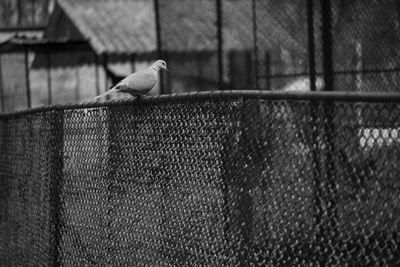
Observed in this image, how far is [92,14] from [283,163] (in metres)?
20.0

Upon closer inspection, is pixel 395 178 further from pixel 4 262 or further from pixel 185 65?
pixel 185 65

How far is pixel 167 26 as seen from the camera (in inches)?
478

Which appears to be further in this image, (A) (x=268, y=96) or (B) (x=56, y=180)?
(B) (x=56, y=180)

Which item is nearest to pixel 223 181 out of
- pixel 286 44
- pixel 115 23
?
pixel 286 44

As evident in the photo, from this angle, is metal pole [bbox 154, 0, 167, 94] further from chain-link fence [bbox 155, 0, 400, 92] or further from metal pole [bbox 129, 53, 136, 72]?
metal pole [bbox 129, 53, 136, 72]

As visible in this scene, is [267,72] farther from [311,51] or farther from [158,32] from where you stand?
[311,51]

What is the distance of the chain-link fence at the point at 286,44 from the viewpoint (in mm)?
8797

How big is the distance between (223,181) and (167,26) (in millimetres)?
8904

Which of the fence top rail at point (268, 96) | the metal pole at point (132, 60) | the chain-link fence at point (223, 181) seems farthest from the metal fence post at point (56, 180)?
the metal pole at point (132, 60)

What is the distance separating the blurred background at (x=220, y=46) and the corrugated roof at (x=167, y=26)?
24 mm

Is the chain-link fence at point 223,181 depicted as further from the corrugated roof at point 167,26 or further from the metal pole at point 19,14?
the metal pole at point 19,14

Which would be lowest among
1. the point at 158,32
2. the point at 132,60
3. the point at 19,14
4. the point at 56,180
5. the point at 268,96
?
the point at 56,180

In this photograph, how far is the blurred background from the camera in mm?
8891

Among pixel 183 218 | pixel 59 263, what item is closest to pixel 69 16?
pixel 59 263
